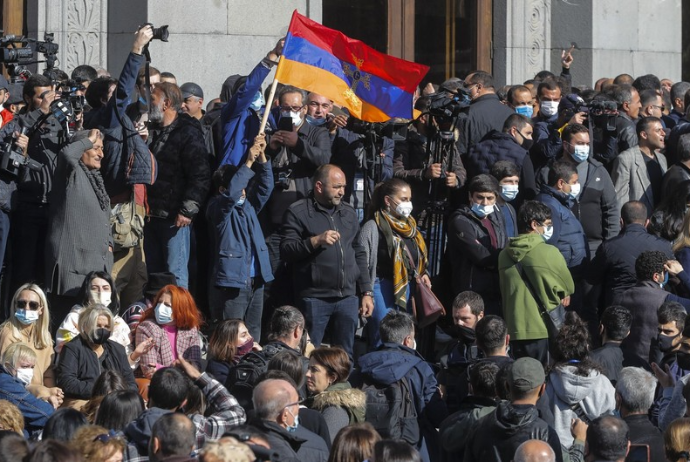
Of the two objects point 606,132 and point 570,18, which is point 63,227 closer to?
point 606,132

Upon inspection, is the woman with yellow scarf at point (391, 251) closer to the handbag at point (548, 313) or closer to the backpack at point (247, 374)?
the handbag at point (548, 313)

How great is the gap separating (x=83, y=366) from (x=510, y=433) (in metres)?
3.06

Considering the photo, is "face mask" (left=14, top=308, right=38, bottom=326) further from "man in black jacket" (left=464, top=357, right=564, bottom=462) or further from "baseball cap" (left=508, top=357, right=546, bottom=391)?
"baseball cap" (left=508, top=357, right=546, bottom=391)

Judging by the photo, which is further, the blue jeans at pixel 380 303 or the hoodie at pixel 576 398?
the blue jeans at pixel 380 303

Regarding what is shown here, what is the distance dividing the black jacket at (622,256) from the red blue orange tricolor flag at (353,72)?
208cm

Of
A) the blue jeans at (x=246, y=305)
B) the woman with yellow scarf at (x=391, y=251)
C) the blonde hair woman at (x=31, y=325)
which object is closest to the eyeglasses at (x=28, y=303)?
the blonde hair woman at (x=31, y=325)

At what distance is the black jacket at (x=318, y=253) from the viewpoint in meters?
11.7

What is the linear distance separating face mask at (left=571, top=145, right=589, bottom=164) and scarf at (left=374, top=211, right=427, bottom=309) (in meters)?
1.71

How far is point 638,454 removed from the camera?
8.57m

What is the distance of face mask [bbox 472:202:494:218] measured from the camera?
12.1 m

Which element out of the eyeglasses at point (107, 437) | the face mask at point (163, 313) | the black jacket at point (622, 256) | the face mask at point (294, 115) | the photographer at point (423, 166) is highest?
the face mask at point (294, 115)

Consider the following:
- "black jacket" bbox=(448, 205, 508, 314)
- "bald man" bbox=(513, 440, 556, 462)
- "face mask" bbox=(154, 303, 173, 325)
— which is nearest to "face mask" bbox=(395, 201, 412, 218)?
"black jacket" bbox=(448, 205, 508, 314)

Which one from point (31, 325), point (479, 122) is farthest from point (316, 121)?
point (31, 325)

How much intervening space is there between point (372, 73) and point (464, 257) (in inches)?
73.9
